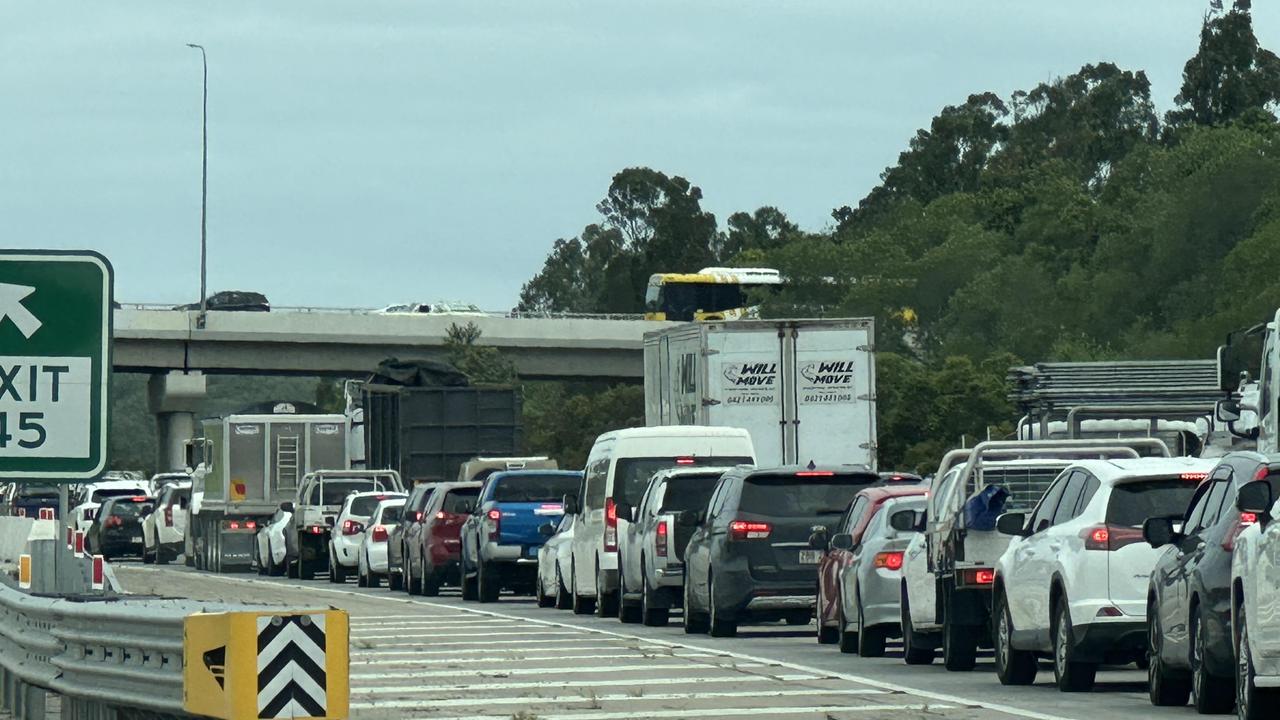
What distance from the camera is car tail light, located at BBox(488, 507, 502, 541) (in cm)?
3591

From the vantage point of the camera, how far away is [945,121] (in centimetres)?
14512

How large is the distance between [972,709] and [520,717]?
8.73ft

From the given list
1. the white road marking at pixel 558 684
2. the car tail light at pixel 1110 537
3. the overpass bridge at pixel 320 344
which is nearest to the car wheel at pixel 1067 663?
the car tail light at pixel 1110 537

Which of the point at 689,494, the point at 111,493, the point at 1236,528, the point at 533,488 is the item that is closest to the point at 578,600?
the point at 689,494

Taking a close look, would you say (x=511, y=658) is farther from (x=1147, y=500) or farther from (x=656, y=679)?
(x=1147, y=500)

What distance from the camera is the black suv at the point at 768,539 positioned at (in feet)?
84.4

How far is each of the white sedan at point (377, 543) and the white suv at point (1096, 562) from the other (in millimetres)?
24597

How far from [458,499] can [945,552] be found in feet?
61.5

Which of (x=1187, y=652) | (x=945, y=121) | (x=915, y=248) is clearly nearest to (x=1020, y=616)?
(x=1187, y=652)

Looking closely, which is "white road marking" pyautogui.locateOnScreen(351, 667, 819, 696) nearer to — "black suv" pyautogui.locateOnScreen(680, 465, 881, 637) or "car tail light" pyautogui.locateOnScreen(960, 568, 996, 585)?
"car tail light" pyautogui.locateOnScreen(960, 568, 996, 585)

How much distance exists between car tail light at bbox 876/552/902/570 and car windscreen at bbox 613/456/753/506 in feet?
27.0

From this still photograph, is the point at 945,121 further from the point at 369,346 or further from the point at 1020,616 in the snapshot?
the point at 1020,616

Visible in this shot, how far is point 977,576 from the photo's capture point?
2022 cm

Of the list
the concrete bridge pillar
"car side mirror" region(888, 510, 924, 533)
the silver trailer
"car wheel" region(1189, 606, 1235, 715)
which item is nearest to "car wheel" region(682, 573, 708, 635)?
"car side mirror" region(888, 510, 924, 533)
